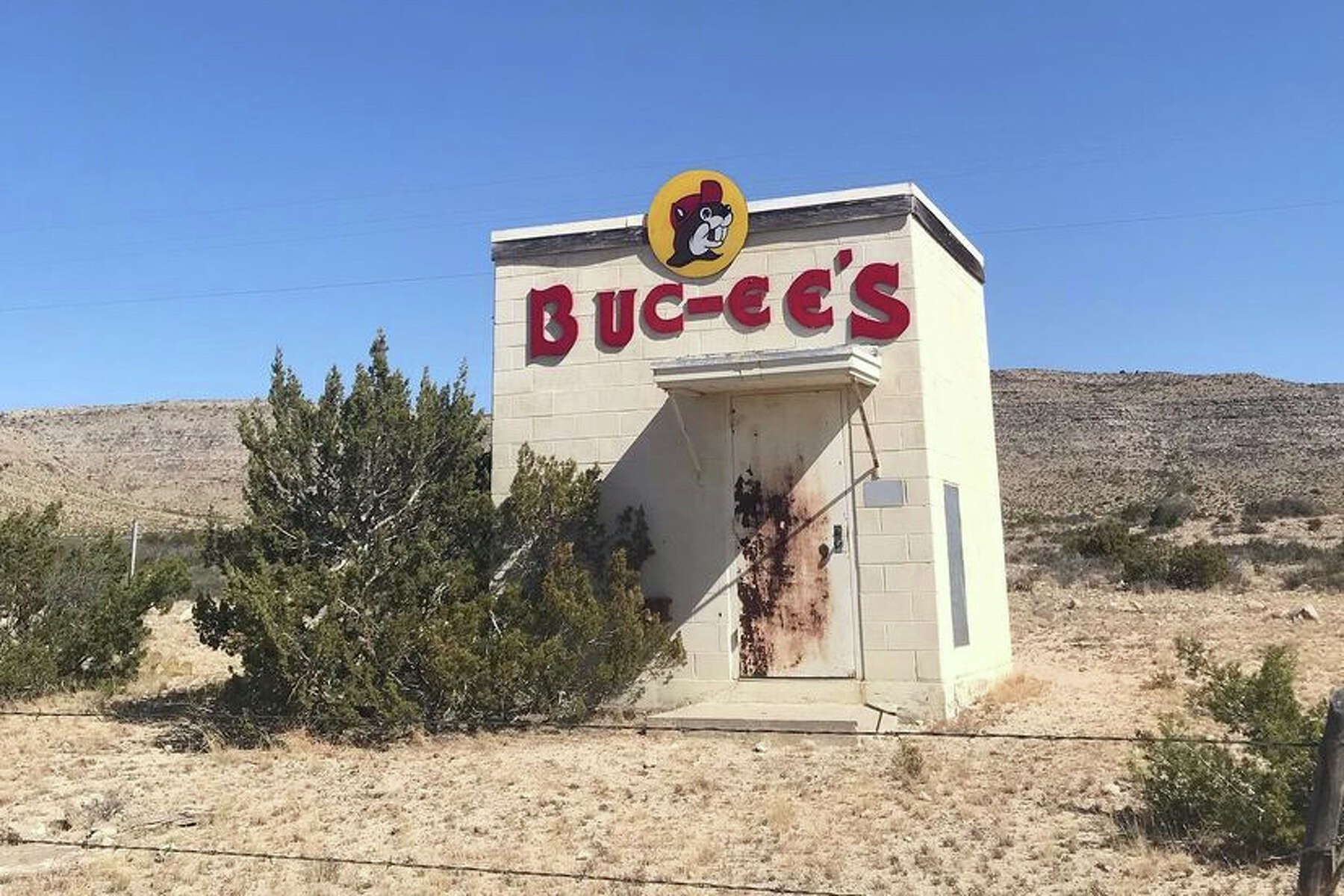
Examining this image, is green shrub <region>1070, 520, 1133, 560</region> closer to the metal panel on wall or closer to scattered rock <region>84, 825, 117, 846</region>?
the metal panel on wall

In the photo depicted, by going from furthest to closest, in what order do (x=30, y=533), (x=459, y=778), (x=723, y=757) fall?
(x=30, y=533), (x=723, y=757), (x=459, y=778)

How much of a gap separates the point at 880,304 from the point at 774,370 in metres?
1.66

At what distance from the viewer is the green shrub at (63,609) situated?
13500 mm

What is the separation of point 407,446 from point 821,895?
750 cm

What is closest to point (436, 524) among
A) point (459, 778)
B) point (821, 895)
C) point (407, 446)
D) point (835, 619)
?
point (407, 446)

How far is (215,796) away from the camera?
8.54 m

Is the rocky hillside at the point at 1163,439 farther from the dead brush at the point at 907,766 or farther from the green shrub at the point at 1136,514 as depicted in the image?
the dead brush at the point at 907,766

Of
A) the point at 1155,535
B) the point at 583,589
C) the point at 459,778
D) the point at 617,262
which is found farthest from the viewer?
the point at 1155,535

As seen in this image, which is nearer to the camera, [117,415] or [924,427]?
[924,427]

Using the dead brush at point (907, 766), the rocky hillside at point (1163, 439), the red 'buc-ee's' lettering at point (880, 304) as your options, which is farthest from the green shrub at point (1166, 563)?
the dead brush at point (907, 766)

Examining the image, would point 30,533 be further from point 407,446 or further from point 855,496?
point 855,496

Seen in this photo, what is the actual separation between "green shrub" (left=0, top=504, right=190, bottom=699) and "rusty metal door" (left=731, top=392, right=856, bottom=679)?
845cm

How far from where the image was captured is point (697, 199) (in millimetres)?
12609

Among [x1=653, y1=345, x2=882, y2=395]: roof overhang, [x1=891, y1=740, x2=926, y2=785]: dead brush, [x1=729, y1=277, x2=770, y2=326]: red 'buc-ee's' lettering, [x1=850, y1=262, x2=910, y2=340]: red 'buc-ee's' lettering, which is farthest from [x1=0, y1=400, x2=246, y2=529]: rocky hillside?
[x1=891, y1=740, x2=926, y2=785]: dead brush
